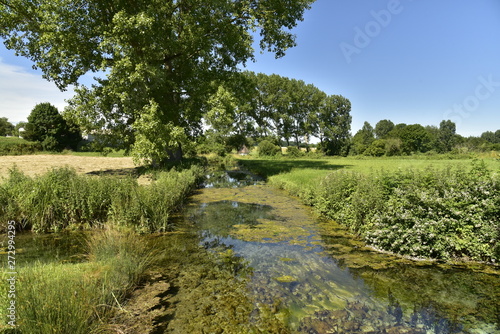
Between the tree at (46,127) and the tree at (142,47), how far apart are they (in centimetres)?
2326

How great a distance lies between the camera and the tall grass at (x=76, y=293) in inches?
131

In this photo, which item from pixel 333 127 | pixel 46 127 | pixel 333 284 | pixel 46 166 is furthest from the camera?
pixel 333 127

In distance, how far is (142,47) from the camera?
60.7ft

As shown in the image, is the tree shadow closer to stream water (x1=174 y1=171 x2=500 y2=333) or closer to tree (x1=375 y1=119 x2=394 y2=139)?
stream water (x1=174 y1=171 x2=500 y2=333)

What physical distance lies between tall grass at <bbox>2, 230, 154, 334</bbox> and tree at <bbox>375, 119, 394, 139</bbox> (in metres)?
123

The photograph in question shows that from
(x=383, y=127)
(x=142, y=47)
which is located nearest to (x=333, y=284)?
(x=142, y=47)

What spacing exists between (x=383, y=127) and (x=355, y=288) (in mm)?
122436

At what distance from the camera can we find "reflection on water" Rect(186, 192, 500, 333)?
474 cm

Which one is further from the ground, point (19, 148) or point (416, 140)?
point (416, 140)

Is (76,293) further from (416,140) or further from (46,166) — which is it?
(416,140)

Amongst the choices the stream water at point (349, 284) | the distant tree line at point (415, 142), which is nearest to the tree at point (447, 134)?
the distant tree line at point (415, 142)

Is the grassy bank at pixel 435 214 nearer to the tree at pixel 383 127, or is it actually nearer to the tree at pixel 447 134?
the tree at pixel 447 134

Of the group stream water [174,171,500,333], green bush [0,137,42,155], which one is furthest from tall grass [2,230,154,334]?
green bush [0,137,42,155]

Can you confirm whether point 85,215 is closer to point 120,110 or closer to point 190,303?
point 190,303
